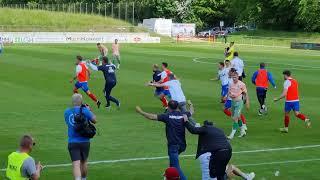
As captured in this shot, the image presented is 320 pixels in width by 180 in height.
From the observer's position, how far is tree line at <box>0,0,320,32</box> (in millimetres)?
105375

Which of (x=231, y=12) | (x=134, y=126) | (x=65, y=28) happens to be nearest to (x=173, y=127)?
(x=134, y=126)

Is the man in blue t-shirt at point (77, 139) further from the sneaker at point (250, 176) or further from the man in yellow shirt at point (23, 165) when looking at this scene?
the sneaker at point (250, 176)

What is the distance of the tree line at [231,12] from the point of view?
10538cm

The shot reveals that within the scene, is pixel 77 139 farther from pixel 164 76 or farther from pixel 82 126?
pixel 164 76

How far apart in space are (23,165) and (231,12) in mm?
110779

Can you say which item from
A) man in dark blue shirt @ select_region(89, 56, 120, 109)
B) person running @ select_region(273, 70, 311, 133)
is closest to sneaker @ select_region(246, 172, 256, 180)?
person running @ select_region(273, 70, 311, 133)

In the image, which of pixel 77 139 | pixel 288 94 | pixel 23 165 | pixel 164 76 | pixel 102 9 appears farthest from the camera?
→ pixel 102 9

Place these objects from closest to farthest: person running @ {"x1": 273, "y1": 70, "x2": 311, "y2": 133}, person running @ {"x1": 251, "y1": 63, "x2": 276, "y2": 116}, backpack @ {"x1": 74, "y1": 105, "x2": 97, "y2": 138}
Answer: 1. backpack @ {"x1": 74, "y1": 105, "x2": 97, "y2": 138}
2. person running @ {"x1": 273, "y1": 70, "x2": 311, "y2": 133}
3. person running @ {"x1": 251, "y1": 63, "x2": 276, "y2": 116}

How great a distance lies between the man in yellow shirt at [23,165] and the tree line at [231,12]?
301ft

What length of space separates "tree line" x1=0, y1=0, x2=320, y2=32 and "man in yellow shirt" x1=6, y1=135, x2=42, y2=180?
91.6 m

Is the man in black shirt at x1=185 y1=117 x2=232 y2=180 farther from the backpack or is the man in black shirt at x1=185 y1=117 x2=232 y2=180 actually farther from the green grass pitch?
the green grass pitch

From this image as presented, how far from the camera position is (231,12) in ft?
388

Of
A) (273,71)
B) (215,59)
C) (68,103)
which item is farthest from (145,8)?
(68,103)

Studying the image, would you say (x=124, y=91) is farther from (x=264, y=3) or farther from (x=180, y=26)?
(x=264, y=3)
